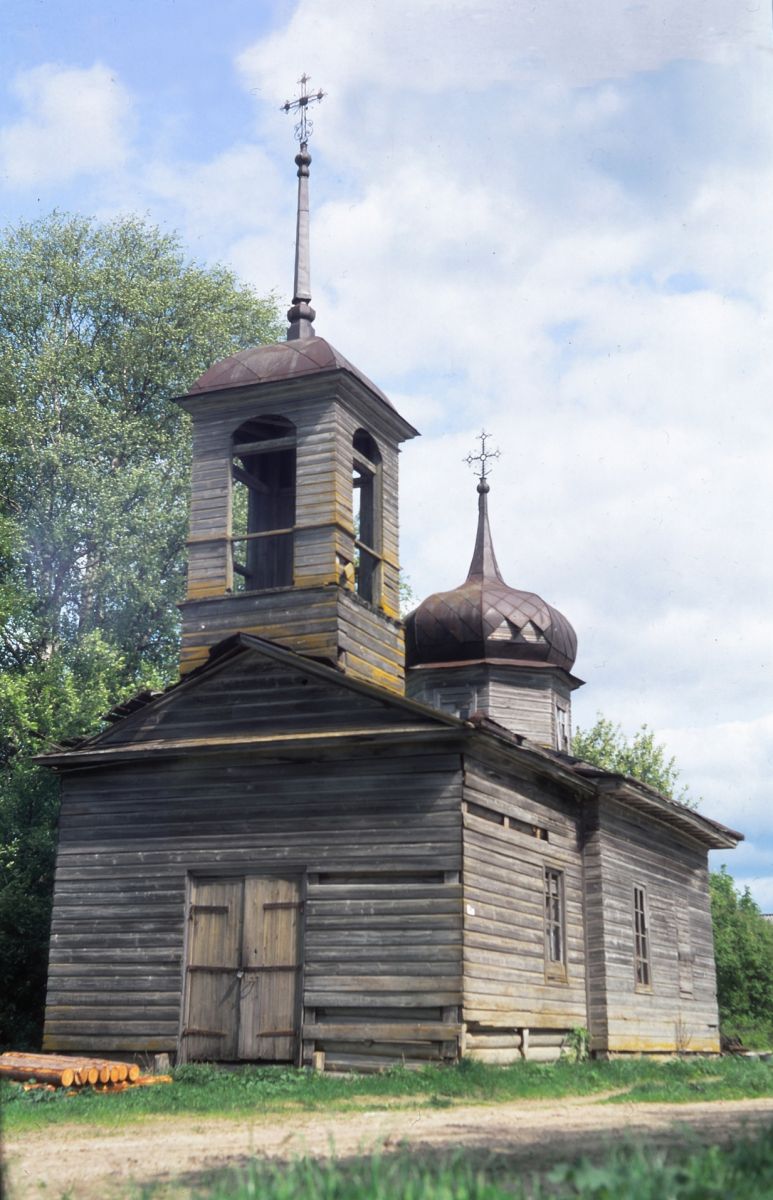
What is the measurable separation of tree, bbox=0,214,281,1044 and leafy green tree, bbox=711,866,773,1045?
2234 centimetres

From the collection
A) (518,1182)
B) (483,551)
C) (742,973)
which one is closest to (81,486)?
(483,551)

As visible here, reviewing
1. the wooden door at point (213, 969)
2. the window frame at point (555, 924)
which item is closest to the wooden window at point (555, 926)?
the window frame at point (555, 924)

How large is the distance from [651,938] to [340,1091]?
10.2 meters

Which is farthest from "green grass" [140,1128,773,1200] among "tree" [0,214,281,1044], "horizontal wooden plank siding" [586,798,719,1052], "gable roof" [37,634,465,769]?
"tree" [0,214,281,1044]

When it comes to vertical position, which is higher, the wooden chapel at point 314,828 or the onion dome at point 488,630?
the onion dome at point 488,630

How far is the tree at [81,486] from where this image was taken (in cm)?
2612

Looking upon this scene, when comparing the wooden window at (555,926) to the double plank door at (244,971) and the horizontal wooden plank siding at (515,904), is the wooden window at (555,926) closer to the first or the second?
the horizontal wooden plank siding at (515,904)

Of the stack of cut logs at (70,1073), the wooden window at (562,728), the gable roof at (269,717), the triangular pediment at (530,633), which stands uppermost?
the triangular pediment at (530,633)

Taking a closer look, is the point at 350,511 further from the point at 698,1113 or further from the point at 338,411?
the point at 698,1113

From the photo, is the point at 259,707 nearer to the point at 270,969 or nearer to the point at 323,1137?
the point at 270,969

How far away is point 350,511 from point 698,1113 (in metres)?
9.60

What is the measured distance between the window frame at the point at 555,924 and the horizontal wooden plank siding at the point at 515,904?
0.08 meters

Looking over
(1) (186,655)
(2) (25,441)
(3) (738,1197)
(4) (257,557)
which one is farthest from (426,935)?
(2) (25,441)

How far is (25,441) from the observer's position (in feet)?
100
